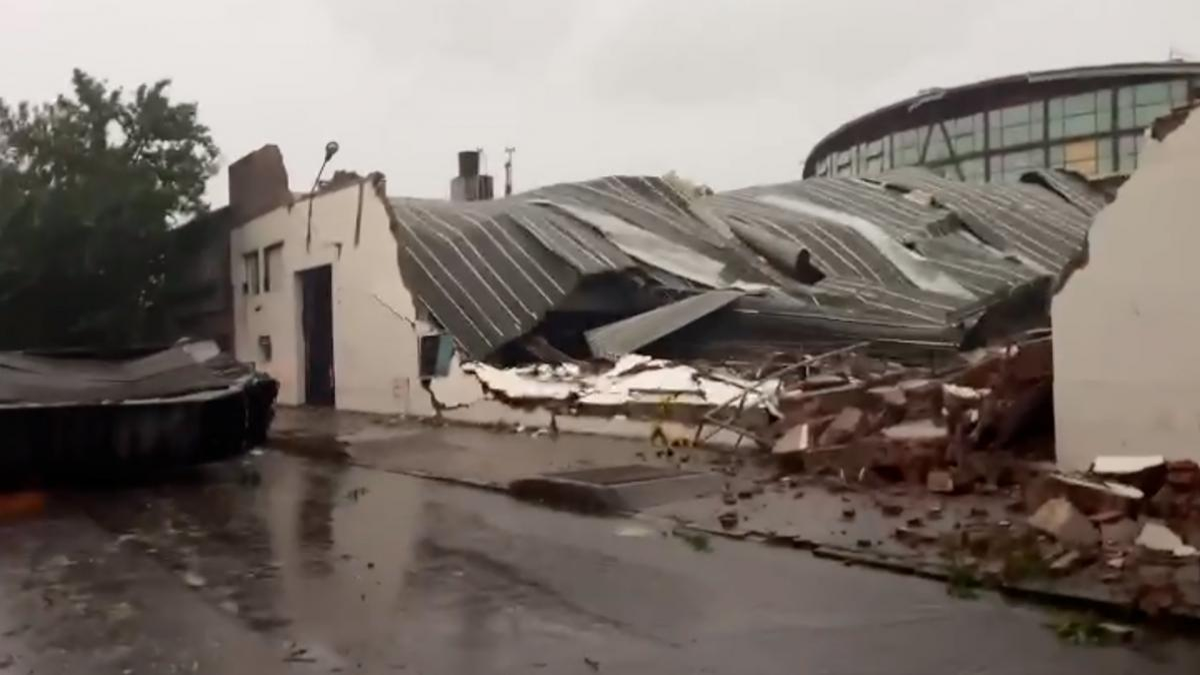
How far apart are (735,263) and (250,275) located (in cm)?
1251

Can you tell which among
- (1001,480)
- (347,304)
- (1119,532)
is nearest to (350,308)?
(347,304)

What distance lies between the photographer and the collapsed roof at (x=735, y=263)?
17859mm

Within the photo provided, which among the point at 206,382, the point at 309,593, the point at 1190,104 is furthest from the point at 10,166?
the point at 1190,104

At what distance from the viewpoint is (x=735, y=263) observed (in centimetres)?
2125

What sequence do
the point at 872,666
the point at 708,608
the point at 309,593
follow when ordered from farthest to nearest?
the point at 309,593 → the point at 708,608 → the point at 872,666

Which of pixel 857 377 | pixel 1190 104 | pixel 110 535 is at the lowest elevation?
pixel 110 535

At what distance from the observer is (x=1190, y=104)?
8133 mm

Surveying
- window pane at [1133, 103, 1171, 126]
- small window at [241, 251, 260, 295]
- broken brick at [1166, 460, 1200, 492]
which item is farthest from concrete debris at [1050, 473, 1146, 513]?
window pane at [1133, 103, 1171, 126]

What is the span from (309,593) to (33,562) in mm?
2642

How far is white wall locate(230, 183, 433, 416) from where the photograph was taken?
20297 millimetres

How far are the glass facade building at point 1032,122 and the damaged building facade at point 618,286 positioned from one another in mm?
23202

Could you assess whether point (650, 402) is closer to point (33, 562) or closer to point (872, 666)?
point (33, 562)

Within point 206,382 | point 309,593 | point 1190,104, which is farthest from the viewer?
point 206,382

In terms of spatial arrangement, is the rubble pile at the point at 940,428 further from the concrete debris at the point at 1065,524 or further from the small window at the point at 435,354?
the small window at the point at 435,354
